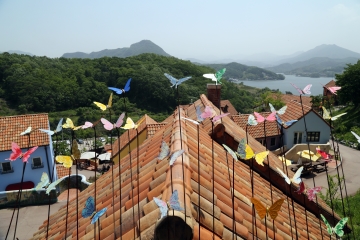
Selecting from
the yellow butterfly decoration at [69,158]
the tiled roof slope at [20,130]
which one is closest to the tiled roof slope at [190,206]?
the yellow butterfly decoration at [69,158]

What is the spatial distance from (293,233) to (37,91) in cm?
8411

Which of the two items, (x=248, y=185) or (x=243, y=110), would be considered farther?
(x=243, y=110)

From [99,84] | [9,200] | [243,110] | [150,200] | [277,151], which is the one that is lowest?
[243,110]

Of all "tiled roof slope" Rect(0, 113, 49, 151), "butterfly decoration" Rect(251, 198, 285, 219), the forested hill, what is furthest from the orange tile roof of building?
the forested hill

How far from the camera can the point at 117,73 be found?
91.7 metres

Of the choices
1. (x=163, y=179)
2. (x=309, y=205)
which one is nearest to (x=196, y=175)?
(x=163, y=179)

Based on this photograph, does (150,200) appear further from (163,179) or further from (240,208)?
(240,208)

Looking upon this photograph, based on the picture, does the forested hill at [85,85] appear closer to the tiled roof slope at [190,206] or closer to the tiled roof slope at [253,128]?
the tiled roof slope at [253,128]

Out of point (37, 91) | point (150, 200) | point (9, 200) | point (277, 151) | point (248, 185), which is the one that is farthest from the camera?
point (37, 91)

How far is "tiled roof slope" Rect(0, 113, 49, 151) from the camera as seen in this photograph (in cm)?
1812

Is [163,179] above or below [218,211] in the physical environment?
above

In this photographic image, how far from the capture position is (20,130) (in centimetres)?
1872

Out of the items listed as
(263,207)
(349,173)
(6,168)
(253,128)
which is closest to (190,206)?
(263,207)

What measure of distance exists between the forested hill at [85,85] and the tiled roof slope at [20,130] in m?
51.3
